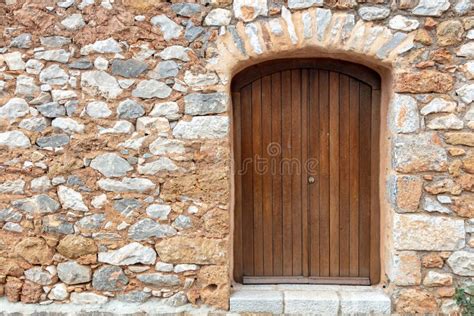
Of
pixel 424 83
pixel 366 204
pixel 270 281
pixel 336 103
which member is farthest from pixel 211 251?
pixel 424 83

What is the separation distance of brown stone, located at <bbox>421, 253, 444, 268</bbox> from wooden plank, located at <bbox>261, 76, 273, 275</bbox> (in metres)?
1.05

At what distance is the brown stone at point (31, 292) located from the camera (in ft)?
9.28

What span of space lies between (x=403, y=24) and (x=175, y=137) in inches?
64.0

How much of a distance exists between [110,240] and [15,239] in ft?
2.18

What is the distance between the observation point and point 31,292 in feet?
9.29

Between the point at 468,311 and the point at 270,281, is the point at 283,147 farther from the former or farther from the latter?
the point at 468,311

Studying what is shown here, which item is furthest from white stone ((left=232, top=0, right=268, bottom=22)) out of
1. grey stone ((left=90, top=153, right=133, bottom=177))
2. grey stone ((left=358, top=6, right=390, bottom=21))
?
grey stone ((left=90, top=153, right=133, bottom=177))

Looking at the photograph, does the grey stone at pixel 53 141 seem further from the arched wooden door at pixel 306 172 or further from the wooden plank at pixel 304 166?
the wooden plank at pixel 304 166

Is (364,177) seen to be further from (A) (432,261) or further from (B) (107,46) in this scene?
(B) (107,46)

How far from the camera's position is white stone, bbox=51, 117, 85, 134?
2.75 meters

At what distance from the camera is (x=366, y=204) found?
304cm

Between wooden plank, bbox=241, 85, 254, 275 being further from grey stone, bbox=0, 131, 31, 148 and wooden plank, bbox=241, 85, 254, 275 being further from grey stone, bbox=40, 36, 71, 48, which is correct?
grey stone, bbox=0, 131, 31, 148

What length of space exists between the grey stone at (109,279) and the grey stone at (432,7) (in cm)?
260

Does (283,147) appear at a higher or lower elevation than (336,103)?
lower
